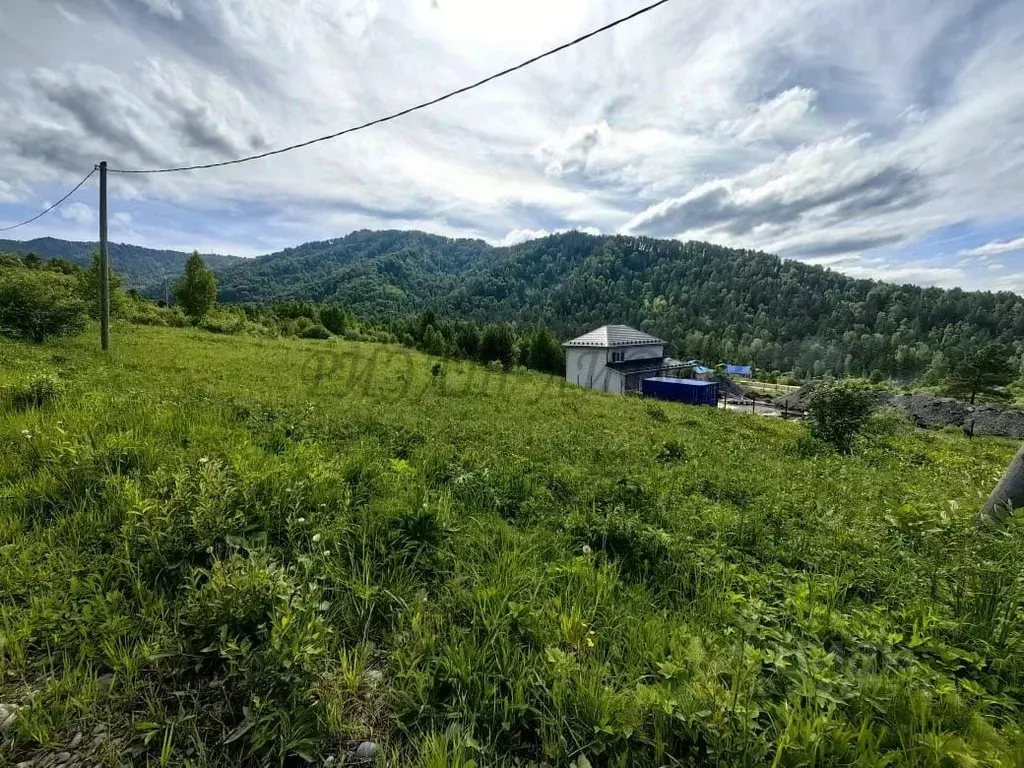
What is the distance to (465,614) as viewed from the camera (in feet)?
8.38

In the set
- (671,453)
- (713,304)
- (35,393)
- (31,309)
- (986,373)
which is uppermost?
(713,304)

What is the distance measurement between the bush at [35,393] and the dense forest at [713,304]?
64985 mm

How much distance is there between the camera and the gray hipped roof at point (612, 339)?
42.1 meters

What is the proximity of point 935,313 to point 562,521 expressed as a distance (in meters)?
164

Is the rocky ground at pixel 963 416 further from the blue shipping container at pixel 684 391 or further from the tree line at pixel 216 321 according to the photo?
the tree line at pixel 216 321

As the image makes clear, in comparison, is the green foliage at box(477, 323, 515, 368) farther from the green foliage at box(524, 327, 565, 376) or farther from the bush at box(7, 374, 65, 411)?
the bush at box(7, 374, 65, 411)

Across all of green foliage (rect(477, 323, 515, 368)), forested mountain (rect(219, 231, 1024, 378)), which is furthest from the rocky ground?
forested mountain (rect(219, 231, 1024, 378))

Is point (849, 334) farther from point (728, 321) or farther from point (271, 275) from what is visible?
point (271, 275)

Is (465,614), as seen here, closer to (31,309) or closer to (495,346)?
(31,309)

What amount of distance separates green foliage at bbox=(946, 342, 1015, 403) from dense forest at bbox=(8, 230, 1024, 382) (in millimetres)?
42229

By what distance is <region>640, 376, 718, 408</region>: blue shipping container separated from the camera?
119 ft

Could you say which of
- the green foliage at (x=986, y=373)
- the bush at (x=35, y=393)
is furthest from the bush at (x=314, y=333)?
the green foliage at (x=986, y=373)

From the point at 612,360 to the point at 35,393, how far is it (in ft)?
132

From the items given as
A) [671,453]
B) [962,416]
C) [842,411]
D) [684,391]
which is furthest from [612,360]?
[671,453]
